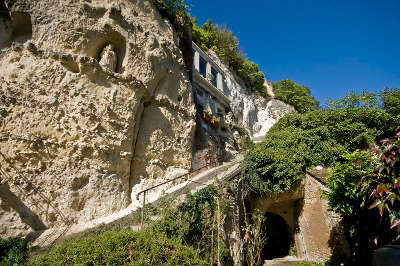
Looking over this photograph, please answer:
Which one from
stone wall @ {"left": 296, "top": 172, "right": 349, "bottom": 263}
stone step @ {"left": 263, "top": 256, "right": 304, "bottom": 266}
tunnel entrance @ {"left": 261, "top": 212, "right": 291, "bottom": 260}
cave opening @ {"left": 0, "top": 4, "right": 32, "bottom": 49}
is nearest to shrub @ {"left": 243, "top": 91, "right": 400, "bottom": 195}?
stone wall @ {"left": 296, "top": 172, "right": 349, "bottom": 263}

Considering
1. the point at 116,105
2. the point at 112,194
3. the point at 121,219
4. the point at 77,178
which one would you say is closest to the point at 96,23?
the point at 116,105

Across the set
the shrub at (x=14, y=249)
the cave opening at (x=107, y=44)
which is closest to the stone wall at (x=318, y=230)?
the cave opening at (x=107, y=44)

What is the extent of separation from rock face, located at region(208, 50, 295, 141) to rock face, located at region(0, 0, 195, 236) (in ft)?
42.4

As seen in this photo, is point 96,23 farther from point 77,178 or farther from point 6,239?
point 6,239

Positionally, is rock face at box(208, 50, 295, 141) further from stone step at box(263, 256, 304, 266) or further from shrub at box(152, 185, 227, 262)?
shrub at box(152, 185, 227, 262)

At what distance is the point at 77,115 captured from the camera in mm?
9508

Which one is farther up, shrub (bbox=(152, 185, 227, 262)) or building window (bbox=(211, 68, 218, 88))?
building window (bbox=(211, 68, 218, 88))

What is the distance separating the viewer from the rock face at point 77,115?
8.45 metres

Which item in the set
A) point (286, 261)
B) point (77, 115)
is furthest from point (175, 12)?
point (286, 261)

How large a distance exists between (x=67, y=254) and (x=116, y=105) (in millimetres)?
6885

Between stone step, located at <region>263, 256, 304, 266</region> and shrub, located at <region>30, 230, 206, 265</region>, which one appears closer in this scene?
shrub, located at <region>30, 230, 206, 265</region>

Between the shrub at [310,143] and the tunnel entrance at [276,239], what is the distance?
3.72 metres

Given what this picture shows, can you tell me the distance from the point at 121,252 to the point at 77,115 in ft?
21.6

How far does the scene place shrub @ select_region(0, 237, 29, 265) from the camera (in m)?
6.33
